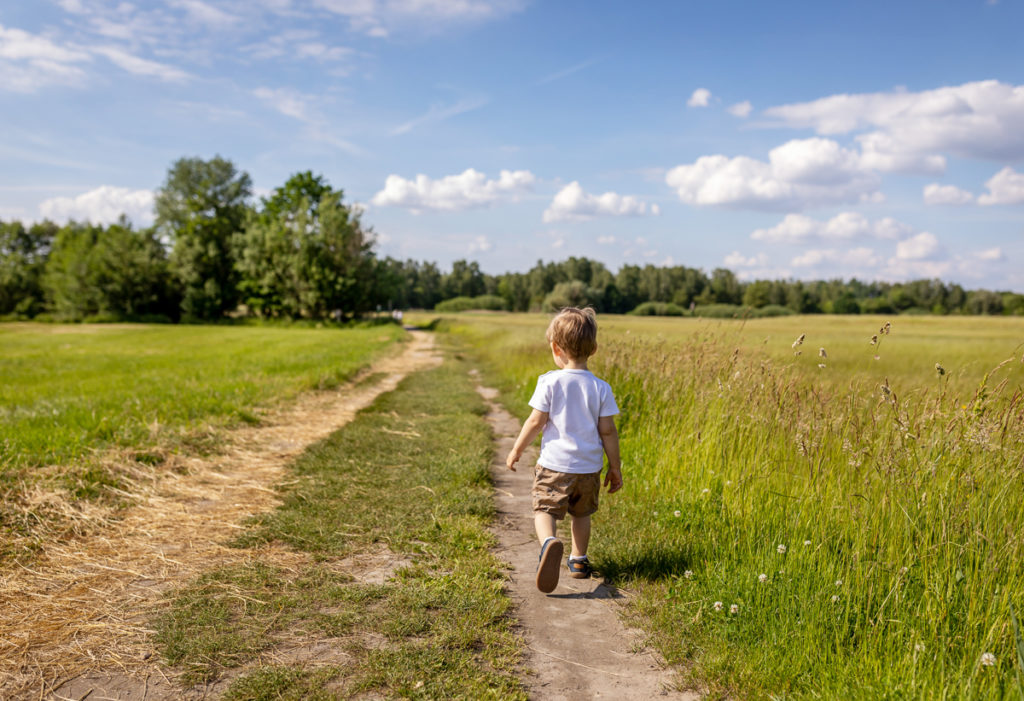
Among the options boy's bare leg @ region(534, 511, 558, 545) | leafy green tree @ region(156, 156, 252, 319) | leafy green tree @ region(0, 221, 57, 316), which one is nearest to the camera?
boy's bare leg @ region(534, 511, 558, 545)

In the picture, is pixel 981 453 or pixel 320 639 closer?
pixel 320 639

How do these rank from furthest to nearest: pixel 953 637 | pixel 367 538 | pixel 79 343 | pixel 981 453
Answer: pixel 79 343 → pixel 367 538 → pixel 981 453 → pixel 953 637

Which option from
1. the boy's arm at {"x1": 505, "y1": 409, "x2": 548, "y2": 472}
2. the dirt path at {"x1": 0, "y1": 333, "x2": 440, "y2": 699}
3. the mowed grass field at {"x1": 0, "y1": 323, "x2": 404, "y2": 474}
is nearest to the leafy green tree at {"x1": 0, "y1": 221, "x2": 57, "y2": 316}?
the mowed grass field at {"x1": 0, "y1": 323, "x2": 404, "y2": 474}

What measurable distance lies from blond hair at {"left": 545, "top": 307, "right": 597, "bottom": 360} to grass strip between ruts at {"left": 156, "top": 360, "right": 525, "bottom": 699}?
172 centimetres

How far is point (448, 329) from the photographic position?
4422 centimetres

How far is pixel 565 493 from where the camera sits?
13.5 ft

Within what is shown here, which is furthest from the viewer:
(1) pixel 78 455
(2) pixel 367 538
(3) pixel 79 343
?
(3) pixel 79 343

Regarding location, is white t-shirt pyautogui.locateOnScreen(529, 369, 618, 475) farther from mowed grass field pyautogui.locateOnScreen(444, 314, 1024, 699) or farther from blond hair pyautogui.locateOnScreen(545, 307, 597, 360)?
mowed grass field pyautogui.locateOnScreen(444, 314, 1024, 699)

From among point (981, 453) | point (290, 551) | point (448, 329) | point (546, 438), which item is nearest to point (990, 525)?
point (981, 453)

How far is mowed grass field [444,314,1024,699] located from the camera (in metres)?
2.85

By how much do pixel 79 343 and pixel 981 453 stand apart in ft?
120

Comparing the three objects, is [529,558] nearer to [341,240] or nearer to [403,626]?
[403,626]

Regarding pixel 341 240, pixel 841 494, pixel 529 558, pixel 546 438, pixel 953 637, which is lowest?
pixel 529 558

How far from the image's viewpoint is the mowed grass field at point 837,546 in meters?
2.85
